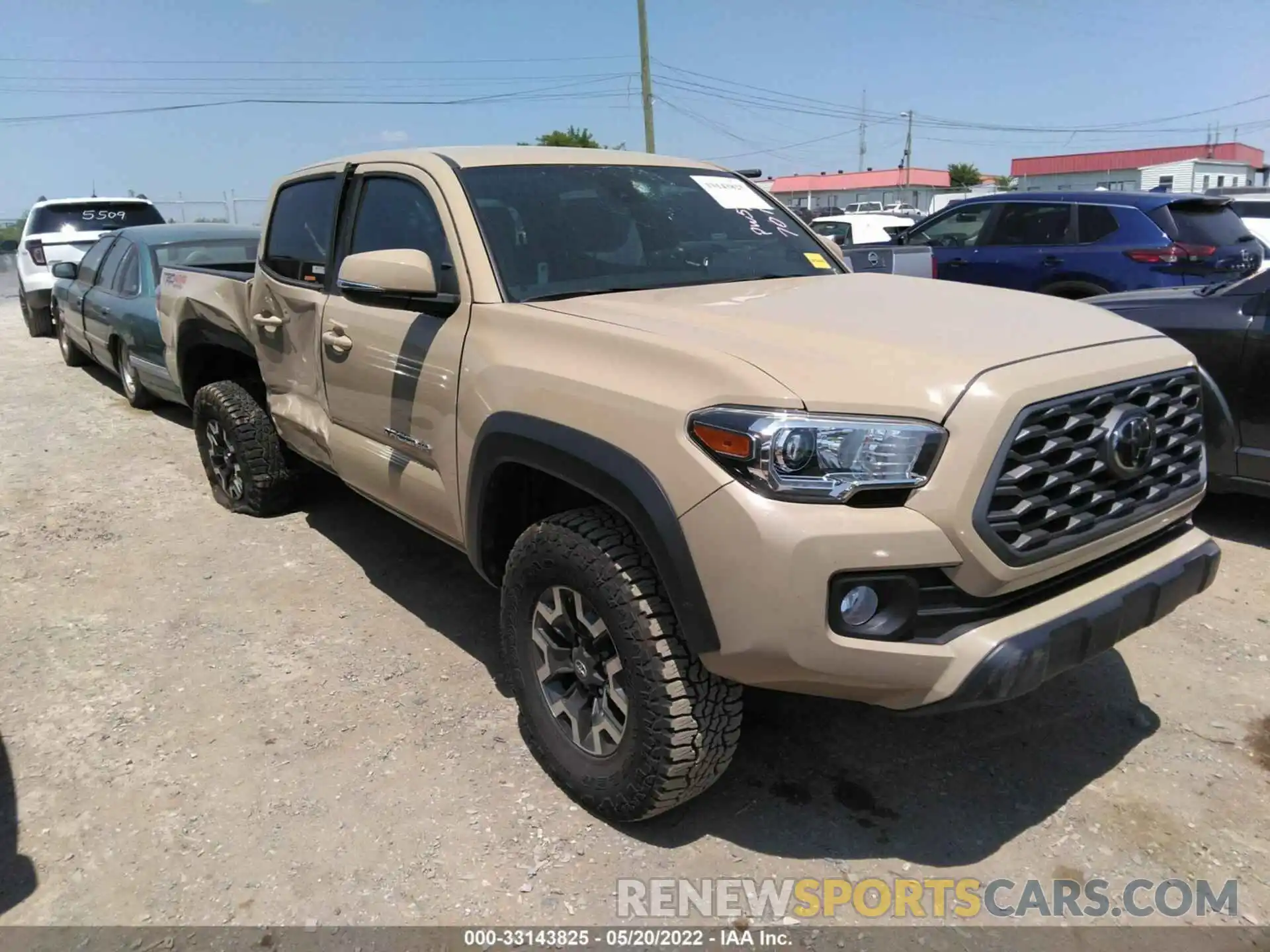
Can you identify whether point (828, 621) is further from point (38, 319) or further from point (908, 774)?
point (38, 319)

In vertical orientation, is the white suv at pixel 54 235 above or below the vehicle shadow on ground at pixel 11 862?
above

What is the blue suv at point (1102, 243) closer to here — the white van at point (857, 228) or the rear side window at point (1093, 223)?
the rear side window at point (1093, 223)

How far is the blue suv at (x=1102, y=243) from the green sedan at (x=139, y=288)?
6671 mm

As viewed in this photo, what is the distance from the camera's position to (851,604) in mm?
2143

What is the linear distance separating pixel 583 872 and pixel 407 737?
924mm

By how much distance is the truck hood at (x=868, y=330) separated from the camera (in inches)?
85.4

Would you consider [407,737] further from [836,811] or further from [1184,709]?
[1184,709]

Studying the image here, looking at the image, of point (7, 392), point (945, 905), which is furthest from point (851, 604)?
point (7, 392)

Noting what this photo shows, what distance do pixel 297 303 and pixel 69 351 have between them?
8.02 metres

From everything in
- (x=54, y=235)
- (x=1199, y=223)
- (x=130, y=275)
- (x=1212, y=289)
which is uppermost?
(x=54, y=235)

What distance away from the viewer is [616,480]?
7.74 feet

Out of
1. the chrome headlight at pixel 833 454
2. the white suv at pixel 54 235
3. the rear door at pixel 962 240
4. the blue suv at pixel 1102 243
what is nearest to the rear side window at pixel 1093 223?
the blue suv at pixel 1102 243

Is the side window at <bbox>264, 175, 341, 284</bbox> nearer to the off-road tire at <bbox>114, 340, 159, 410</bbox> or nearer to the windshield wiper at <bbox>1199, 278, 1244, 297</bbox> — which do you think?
the off-road tire at <bbox>114, 340, 159, 410</bbox>

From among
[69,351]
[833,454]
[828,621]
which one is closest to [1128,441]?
[833,454]
